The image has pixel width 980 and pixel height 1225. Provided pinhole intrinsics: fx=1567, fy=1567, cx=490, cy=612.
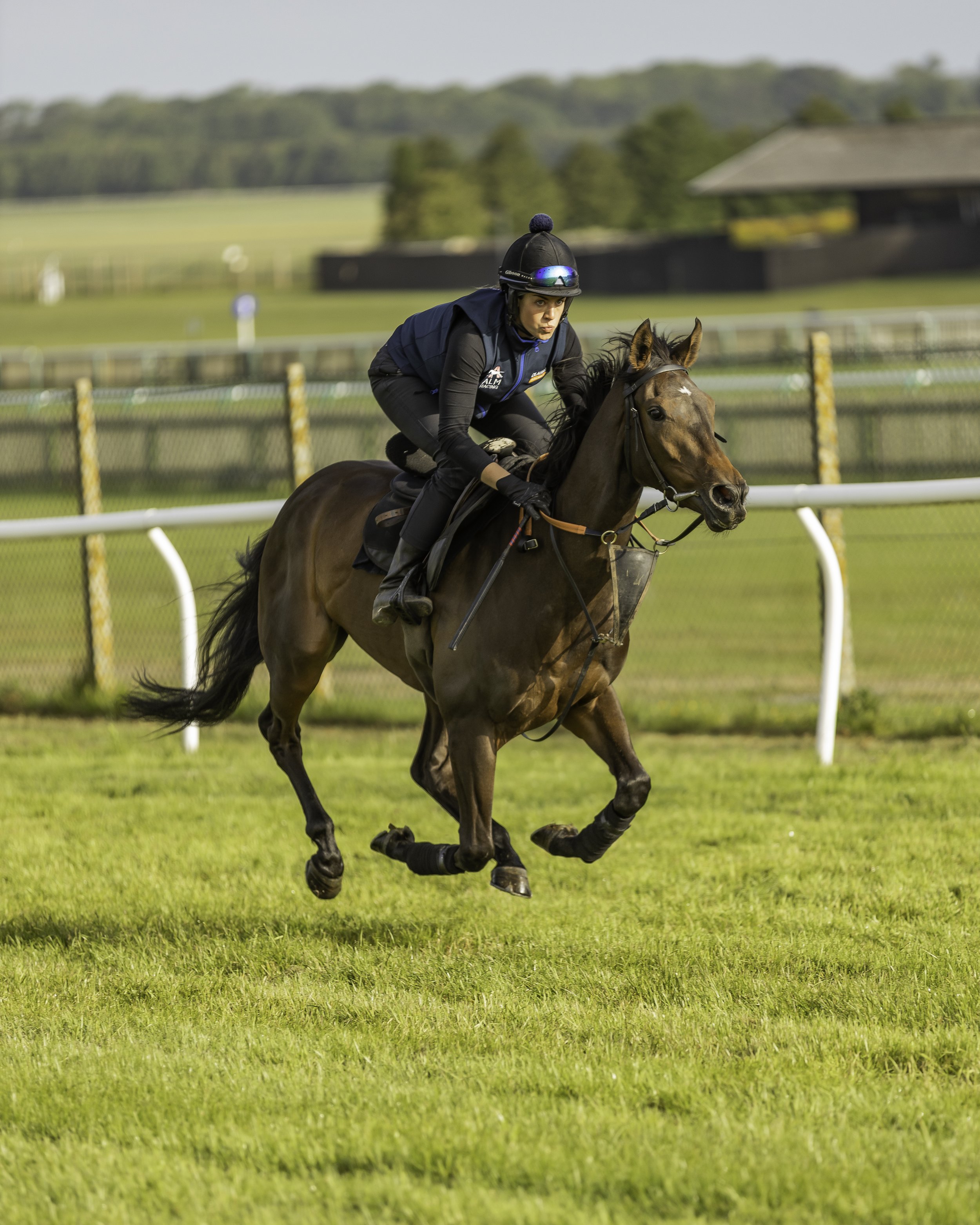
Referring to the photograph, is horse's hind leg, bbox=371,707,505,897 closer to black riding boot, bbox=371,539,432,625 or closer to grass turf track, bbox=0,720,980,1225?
grass turf track, bbox=0,720,980,1225

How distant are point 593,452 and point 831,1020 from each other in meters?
1.78

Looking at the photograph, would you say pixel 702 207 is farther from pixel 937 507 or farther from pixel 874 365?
pixel 937 507

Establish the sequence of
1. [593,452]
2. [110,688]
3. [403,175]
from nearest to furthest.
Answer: [593,452]
[110,688]
[403,175]

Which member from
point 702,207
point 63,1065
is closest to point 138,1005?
point 63,1065

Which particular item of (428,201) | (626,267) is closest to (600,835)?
(626,267)

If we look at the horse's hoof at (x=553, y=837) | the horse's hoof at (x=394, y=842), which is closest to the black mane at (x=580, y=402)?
the horse's hoof at (x=553, y=837)

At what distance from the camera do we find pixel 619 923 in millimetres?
5375

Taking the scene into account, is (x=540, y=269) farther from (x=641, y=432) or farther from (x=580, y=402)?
(x=641, y=432)

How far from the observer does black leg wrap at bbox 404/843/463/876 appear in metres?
Answer: 5.09

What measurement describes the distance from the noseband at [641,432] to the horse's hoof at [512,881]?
4.22ft

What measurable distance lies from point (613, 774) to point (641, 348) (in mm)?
1442

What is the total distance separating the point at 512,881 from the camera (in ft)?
16.4

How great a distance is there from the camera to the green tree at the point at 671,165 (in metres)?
70.5

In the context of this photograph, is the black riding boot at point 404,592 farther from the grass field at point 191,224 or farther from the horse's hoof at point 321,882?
the grass field at point 191,224
